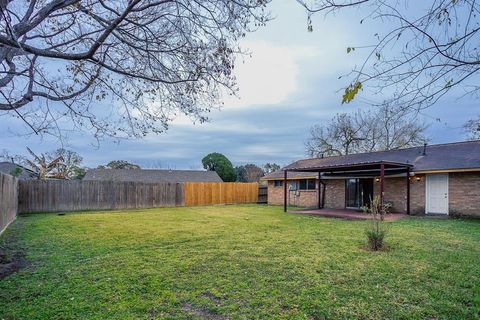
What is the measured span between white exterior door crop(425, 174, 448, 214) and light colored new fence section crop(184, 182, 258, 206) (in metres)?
14.0

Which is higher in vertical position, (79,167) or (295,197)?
(79,167)

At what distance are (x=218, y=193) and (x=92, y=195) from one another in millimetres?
9137

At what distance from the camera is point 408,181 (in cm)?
1489

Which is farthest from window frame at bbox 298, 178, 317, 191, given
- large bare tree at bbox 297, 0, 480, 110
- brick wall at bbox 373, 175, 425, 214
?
large bare tree at bbox 297, 0, 480, 110

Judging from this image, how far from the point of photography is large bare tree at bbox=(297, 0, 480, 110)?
2660mm

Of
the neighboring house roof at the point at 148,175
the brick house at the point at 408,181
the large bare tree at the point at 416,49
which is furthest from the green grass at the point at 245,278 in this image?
the neighboring house roof at the point at 148,175

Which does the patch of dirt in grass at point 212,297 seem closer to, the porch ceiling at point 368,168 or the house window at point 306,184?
the porch ceiling at point 368,168

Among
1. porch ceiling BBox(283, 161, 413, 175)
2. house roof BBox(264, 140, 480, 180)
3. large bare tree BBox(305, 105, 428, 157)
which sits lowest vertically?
porch ceiling BBox(283, 161, 413, 175)

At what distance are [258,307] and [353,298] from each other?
4.31 ft

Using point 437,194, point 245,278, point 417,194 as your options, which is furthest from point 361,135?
point 245,278

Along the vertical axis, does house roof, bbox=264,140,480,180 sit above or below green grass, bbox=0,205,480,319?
above

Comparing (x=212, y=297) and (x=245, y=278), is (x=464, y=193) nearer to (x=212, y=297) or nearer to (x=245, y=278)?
(x=245, y=278)

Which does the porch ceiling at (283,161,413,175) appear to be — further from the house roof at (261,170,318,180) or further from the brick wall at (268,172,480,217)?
the house roof at (261,170,318,180)

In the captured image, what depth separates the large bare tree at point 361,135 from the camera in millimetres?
25469
